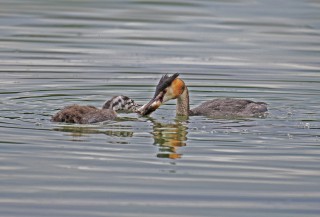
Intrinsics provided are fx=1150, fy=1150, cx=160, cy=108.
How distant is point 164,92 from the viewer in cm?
1382

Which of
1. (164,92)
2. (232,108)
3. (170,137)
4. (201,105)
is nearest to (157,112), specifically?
(164,92)

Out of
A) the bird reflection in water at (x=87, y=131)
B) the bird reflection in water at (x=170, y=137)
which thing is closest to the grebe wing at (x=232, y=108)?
the bird reflection in water at (x=170, y=137)

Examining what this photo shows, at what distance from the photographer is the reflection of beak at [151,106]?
44.0 ft

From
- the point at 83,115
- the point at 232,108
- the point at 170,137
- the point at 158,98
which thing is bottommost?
the point at 170,137

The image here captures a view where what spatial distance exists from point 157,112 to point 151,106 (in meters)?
0.58

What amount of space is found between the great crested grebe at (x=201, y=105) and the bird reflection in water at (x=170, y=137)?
42cm

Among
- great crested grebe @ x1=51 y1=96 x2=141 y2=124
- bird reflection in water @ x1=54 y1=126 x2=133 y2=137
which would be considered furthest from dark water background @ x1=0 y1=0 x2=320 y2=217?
great crested grebe @ x1=51 y1=96 x2=141 y2=124

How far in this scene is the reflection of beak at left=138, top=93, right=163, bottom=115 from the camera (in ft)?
44.0

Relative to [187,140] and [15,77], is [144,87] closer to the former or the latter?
[15,77]

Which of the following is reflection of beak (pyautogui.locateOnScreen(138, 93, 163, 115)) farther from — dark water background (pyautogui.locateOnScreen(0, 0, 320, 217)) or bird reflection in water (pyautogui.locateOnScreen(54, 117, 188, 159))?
bird reflection in water (pyautogui.locateOnScreen(54, 117, 188, 159))

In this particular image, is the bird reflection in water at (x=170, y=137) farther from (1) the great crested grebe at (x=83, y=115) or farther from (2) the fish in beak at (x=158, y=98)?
(1) the great crested grebe at (x=83, y=115)

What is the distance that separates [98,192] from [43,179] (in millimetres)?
669

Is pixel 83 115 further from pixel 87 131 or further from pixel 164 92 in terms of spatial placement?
pixel 164 92

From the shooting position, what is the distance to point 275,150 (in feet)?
36.5
